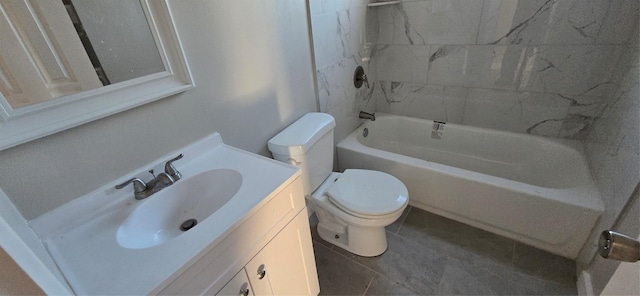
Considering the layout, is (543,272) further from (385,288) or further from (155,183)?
(155,183)

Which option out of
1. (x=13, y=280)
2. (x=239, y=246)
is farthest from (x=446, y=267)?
(x=13, y=280)

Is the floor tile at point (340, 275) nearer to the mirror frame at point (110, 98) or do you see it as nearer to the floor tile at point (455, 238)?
the floor tile at point (455, 238)

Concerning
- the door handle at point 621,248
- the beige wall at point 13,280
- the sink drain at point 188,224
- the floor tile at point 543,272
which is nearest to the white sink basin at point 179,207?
the sink drain at point 188,224

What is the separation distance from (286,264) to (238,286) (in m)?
0.23

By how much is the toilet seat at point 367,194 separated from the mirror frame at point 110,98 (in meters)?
0.90

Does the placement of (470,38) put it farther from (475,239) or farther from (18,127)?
(18,127)

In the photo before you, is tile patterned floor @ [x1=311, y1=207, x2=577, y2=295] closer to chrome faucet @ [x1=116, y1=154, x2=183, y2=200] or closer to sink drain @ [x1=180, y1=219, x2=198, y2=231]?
sink drain @ [x1=180, y1=219, x2=198, y2=231]

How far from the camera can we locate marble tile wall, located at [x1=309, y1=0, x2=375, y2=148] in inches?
61.2

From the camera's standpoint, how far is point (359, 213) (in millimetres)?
1321

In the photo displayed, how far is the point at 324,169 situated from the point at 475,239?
3.37ft

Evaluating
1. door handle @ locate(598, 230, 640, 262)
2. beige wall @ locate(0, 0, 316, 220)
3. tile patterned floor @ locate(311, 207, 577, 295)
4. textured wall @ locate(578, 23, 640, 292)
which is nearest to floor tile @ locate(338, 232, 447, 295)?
tile patterned floor @ locate(311, 207, 577, 295)

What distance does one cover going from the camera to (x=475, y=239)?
5.23ft

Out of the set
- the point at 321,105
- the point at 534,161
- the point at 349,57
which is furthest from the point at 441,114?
the point at 321,105

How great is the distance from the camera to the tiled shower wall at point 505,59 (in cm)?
150
